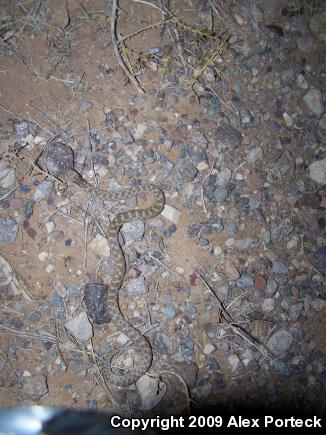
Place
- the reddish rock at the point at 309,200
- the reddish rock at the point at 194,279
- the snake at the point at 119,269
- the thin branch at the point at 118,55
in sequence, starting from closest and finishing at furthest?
the snake at the point at 119,269 < the reddish rock at the point at 194,279 < the reddish rock at the point at 309,200 < the thin branch at the point at 118,55

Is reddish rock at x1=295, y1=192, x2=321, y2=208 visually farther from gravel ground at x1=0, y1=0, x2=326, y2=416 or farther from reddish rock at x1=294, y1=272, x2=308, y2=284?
reddish rock at x1=294, y1=272, x2=308, y2=284

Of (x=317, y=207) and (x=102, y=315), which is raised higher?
(x=317, y=207)

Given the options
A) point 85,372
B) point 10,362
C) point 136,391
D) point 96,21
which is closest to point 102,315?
point 85,372

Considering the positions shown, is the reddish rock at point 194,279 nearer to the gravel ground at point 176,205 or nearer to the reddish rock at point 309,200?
the gravel ground at point 176,205

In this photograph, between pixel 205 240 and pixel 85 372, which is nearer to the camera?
pixel 85 372

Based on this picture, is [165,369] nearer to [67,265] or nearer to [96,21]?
[67,265]

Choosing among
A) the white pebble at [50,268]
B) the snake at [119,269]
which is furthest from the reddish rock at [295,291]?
the white pebble at [50,268]
